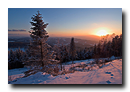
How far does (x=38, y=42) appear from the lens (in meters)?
7.29

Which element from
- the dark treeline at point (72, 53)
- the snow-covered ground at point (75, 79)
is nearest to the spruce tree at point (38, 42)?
the snow-covered ground at point (75, 79)

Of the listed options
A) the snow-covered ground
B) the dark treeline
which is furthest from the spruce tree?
the dark treeline

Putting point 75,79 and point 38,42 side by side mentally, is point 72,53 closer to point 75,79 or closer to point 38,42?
point 38,42

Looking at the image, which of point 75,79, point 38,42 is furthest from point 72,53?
point 75,79

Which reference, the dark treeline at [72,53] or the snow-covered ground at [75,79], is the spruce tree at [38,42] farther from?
the dark treeline at [72,53]

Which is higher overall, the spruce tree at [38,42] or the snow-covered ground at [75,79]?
the spruce tree at [38,42]

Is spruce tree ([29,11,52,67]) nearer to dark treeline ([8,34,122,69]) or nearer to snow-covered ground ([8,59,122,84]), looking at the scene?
snow-covered ground ([8,59,122,84])

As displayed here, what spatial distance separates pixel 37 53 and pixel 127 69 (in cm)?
819

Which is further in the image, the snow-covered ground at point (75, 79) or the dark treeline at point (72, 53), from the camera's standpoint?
the dark treeline at point (72, 53)

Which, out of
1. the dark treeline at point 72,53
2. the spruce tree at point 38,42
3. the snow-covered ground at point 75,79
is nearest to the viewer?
the snow-covered ground at point 75,79

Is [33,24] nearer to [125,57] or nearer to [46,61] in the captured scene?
[46,61]

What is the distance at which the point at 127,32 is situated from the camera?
11.2 ft

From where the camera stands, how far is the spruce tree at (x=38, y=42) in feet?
23.3
